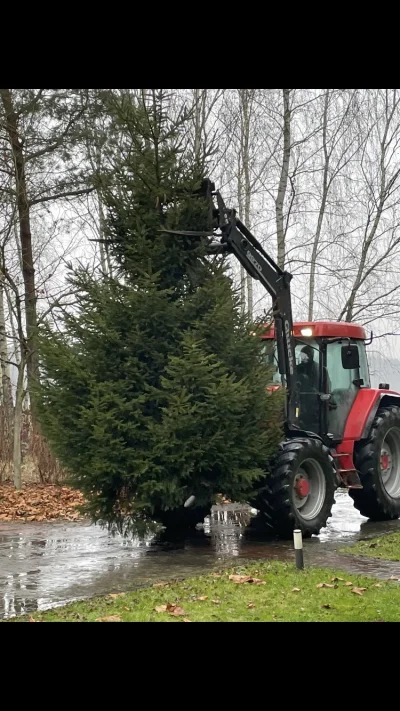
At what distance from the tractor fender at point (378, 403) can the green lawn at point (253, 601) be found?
4476mm

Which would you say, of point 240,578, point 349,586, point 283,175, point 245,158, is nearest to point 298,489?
point 240,578

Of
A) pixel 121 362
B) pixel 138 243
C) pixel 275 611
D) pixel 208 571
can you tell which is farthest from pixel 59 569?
pixel 138 243

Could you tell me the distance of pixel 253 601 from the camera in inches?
289

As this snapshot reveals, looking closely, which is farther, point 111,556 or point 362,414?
point 362,414

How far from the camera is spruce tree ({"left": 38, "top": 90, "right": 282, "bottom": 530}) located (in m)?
9.86

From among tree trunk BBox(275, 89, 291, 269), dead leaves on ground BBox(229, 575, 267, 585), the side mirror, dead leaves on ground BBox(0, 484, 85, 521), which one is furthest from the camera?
tree trunk BBox(275, 89, 291, 269)

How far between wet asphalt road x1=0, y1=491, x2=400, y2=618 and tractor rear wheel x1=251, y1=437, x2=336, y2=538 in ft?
0.83

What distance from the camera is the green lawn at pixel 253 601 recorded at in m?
6.76

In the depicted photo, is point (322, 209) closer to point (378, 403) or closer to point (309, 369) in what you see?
point (378, 403)

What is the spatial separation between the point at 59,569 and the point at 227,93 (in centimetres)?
1834

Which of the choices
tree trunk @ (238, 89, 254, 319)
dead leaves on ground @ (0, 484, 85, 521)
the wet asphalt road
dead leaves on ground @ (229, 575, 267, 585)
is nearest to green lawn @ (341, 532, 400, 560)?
the wet asphalt road

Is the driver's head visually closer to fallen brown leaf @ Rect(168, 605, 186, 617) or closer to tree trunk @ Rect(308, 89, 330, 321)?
fallen brown leaf @ Rect(168, 605, 186, 617)

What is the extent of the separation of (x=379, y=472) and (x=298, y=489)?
6.81ft
